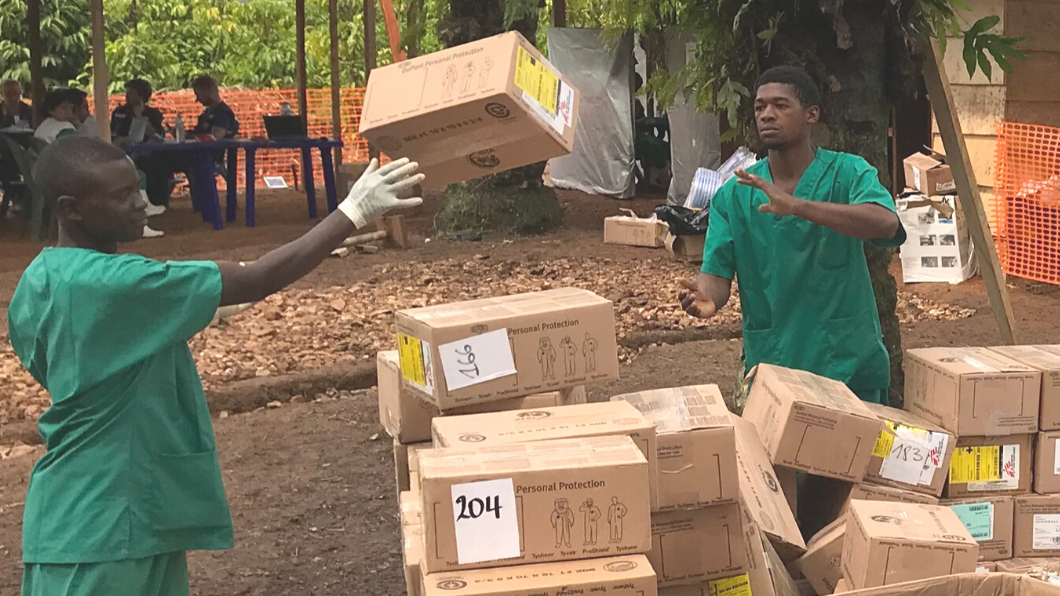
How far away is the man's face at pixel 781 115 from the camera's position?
3705mm

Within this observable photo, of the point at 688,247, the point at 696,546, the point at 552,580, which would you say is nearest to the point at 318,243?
the point at 552,580

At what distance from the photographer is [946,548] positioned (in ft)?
9.90

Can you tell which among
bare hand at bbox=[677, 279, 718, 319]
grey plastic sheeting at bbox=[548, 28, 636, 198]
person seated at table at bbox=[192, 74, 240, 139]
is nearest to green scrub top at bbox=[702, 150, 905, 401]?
bare hand at bbox=[677, 279, 718, 319]

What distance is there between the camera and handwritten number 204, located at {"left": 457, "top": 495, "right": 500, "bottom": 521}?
2.45 meters

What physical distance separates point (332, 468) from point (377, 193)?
10.3 feet

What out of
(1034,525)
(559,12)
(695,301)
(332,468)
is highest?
(559,12)

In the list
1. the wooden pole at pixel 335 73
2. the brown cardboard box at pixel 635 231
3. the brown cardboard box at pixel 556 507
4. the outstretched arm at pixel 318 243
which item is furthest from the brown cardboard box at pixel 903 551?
the wooden pole at pixel 335 73

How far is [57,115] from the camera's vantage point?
1252cm

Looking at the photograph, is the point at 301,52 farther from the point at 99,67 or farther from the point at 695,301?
the point at 695,301

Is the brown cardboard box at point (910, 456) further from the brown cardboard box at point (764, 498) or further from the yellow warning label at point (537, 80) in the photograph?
the yellow warning label at point (537, 80)

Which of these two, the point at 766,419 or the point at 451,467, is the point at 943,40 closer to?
the point at 766,419

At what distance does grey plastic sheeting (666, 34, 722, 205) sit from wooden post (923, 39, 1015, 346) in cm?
880

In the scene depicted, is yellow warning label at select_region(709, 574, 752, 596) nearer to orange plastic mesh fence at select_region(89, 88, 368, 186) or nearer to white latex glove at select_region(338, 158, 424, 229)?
white latex glove at select_region(338, 158, 424, 229)

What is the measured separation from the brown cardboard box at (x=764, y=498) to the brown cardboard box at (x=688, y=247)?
285 inches
